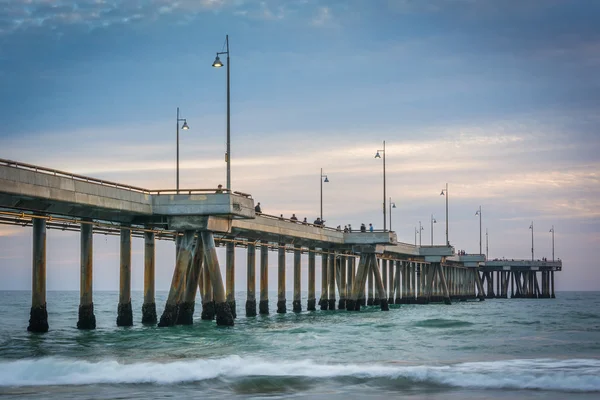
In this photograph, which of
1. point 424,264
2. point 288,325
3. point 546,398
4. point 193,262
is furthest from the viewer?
point 424,264

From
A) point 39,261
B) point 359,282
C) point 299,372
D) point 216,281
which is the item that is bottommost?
point 299,372

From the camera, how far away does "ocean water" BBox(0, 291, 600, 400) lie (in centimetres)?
2923

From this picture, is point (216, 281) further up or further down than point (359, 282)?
further up

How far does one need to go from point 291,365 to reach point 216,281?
15.0 meters

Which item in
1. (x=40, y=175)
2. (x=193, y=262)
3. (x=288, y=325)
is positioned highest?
(x=40, y=175)

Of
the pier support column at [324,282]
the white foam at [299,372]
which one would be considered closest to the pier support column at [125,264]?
the white foam at [299,372]

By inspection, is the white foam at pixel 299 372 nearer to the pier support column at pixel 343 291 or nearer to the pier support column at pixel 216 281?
the pier support column at pixel 216 281

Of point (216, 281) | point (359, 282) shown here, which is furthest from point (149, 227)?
point (359, 282)

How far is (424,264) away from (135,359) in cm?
10436

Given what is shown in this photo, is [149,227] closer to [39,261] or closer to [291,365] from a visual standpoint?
[39,261]

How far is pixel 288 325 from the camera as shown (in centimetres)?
6169

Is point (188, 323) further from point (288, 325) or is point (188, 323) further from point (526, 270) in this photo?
point (526, 270)

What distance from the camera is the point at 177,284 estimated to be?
1969 inches

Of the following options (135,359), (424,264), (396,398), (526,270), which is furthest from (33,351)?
(526,270)
